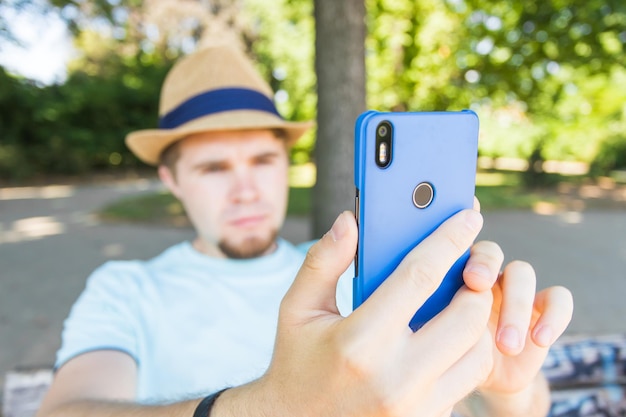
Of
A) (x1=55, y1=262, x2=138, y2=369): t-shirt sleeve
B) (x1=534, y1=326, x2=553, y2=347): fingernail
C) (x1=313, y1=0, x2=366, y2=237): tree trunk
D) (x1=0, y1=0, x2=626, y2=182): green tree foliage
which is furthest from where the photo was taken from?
(x1=0, y1=0, x2=626, y2=182): green tree foliage

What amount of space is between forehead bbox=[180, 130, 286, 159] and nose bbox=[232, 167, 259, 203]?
0.07 m

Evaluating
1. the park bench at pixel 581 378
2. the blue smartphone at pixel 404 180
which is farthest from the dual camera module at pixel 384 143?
the park bench at pixel 581 378

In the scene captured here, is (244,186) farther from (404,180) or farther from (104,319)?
(404,180)

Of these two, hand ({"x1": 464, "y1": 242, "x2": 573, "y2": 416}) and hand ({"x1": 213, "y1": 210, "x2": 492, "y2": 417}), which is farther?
hand ({"x1": 464, "y1": 242, "x2": 573, "y2": 416})

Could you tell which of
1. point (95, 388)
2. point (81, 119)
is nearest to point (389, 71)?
point (95, 388)

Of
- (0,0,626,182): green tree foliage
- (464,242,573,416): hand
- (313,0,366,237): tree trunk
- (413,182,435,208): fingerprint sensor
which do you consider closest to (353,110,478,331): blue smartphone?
(413,182,435,208): fingerprint sensor

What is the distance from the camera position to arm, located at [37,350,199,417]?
1136 mm

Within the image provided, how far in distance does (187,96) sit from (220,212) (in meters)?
0.51

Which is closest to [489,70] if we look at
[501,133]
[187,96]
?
[187,96]

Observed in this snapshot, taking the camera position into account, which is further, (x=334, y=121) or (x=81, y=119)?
(x=81, y=119)

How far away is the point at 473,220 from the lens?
0.81 meters

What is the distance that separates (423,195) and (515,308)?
29cm

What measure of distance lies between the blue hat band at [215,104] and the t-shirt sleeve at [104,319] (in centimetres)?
62

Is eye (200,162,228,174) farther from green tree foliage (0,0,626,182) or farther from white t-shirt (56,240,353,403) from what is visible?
green tree foliage (0,0,626,182)
